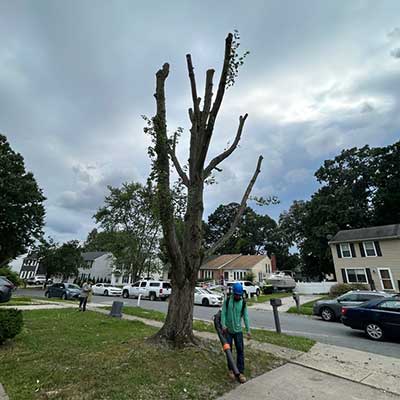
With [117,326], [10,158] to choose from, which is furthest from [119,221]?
[117,326]

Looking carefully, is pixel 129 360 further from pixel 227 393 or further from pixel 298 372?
pixel 298 372

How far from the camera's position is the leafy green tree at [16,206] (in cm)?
2741

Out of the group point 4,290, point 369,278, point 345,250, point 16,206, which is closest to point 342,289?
point 369,278

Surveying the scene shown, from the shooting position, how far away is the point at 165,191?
5.84 metres

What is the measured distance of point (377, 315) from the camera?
8680mm

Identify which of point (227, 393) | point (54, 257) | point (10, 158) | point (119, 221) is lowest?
point (227, 393)

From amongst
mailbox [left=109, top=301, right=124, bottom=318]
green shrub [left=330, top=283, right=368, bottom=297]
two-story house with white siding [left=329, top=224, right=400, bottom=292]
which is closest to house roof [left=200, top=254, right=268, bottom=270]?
two-story house with white siding [left=329, top=224, right=400, bottom=292]

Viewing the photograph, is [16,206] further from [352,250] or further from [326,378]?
[352,250]

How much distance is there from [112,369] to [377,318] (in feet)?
28.7

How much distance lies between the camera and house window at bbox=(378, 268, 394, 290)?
23.7 meters

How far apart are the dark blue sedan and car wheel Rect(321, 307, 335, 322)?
377cm

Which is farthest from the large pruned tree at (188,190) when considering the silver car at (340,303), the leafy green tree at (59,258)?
the leafy green tree at (59,258)

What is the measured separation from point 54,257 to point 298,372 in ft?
139

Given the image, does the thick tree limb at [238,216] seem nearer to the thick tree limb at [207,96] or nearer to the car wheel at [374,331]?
the thick tree limb at [207,96]
